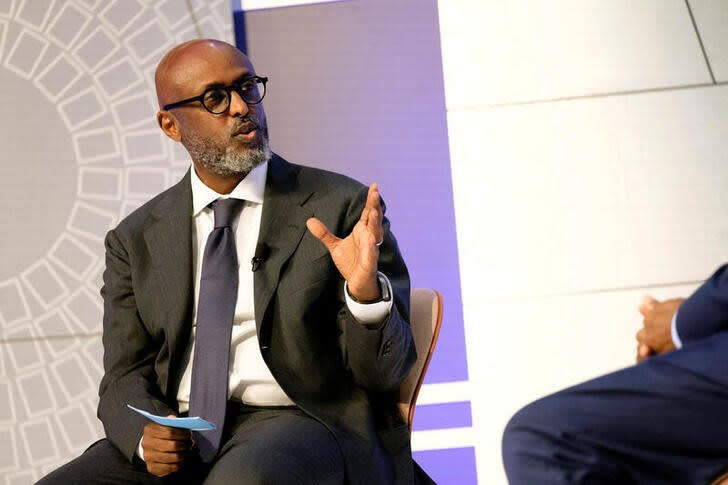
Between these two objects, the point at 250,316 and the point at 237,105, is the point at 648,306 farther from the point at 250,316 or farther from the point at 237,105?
the point at 237,105

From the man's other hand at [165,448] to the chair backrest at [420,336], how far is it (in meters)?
0.55

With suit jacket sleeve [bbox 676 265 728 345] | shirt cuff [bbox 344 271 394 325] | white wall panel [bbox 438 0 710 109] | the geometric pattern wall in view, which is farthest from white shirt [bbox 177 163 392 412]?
white wall panel [bbox 438 0 710 109]

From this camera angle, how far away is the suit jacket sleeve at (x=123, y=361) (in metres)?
2.16

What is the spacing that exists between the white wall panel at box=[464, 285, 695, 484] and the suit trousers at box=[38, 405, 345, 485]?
1.48m

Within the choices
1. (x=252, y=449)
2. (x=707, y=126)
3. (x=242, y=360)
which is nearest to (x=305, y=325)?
→ (x=242, y=360)

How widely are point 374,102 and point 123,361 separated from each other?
5.79 ft

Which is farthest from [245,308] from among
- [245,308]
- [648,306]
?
[648,306]

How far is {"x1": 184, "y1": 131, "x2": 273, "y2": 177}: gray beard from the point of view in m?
2.37

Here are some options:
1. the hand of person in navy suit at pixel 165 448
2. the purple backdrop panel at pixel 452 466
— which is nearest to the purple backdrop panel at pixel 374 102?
the purple backdrop panel at pixel 452 466

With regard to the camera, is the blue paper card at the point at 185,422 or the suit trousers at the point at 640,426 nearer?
the suit trousers at the point at 640,426

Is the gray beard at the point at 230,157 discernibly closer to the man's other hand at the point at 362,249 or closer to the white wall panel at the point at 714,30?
the man's other hand at the point at 362,249

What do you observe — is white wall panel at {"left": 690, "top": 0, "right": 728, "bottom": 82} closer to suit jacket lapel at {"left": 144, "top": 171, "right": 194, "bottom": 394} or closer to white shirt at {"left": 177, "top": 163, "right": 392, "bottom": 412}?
white shirt at {"left": 177, "top": 163, "right": 392, "bottom": 412}

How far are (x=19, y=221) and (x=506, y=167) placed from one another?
78.7 inches

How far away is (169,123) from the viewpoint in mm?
2592
